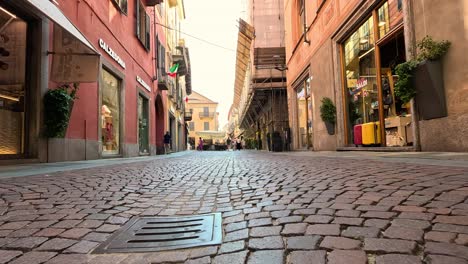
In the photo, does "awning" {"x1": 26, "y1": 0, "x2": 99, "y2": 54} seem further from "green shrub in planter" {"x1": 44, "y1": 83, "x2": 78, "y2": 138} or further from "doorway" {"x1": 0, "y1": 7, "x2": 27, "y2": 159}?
"green shrub in planter" {"x1": 44, "y1": 83, "x2": 78, "y2": 138}

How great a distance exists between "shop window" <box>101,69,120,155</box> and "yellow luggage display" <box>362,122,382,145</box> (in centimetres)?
804

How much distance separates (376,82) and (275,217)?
857 centimetres

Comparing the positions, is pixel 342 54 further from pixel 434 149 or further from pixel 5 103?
pixel 5 103

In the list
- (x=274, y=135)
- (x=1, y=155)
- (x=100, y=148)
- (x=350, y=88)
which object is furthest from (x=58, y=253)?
(x=274, y=135)

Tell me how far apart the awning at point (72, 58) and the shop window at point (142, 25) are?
7.52 meters

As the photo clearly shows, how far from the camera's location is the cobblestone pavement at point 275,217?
175 cm

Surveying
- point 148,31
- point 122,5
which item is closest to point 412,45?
point 122,5

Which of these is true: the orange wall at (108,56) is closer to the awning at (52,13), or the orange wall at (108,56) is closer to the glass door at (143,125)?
the glass door at (143,125)

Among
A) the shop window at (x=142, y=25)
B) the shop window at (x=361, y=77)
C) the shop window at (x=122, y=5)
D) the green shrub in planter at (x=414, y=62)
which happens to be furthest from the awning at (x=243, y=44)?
the green shrub in planter at (x=414, y=62)

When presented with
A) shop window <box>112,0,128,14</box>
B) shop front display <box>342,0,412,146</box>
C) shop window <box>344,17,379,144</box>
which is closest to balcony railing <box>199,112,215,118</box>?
shop window <box>112,0,128,14</box>

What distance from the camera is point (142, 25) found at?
17375mm

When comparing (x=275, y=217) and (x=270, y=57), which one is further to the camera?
(x=270, y=57)

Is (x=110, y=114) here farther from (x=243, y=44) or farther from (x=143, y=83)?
(x=243, y=44)

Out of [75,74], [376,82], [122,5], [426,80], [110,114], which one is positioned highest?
[122,5]
